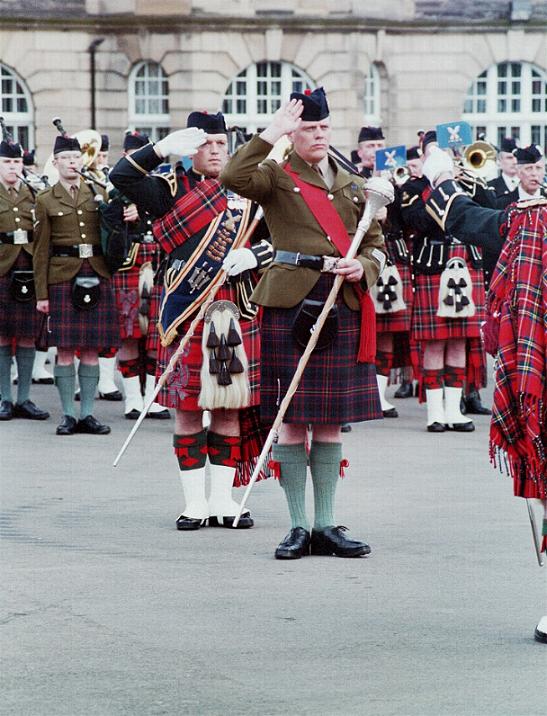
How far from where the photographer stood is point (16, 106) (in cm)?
3045

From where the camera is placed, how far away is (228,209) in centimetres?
810

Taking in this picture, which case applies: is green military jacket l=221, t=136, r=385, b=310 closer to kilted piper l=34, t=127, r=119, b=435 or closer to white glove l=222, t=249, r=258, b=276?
white glove l=222, t=249, r=258, b=276

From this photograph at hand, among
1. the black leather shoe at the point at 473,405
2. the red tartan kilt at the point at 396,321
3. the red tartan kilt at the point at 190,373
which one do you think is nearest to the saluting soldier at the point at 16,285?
the red tartan kilt at the point at 396,321

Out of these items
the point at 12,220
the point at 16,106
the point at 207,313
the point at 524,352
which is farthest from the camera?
the point at 16,106

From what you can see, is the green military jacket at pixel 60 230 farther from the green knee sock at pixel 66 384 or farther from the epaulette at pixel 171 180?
the epaulette at pixel 171 180

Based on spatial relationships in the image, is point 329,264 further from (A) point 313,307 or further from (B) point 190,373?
(B) point 190,373

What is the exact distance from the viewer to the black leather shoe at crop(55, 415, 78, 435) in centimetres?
1185

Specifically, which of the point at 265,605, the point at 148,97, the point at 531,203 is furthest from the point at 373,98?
the point at 531,203

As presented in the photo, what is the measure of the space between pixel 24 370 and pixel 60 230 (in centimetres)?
164

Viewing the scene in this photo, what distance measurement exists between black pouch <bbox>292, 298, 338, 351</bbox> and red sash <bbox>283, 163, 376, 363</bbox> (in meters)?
0.14

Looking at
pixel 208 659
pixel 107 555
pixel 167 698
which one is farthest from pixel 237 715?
pixel 107 555

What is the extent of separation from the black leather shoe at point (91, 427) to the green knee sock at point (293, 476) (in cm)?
457

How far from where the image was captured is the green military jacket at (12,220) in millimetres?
12750

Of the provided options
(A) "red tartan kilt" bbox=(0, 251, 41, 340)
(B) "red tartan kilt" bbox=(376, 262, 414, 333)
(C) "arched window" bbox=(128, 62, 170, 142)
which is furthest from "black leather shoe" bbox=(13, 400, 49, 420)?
(C) "arched window" bbox=(128, 62, 170, 142)
